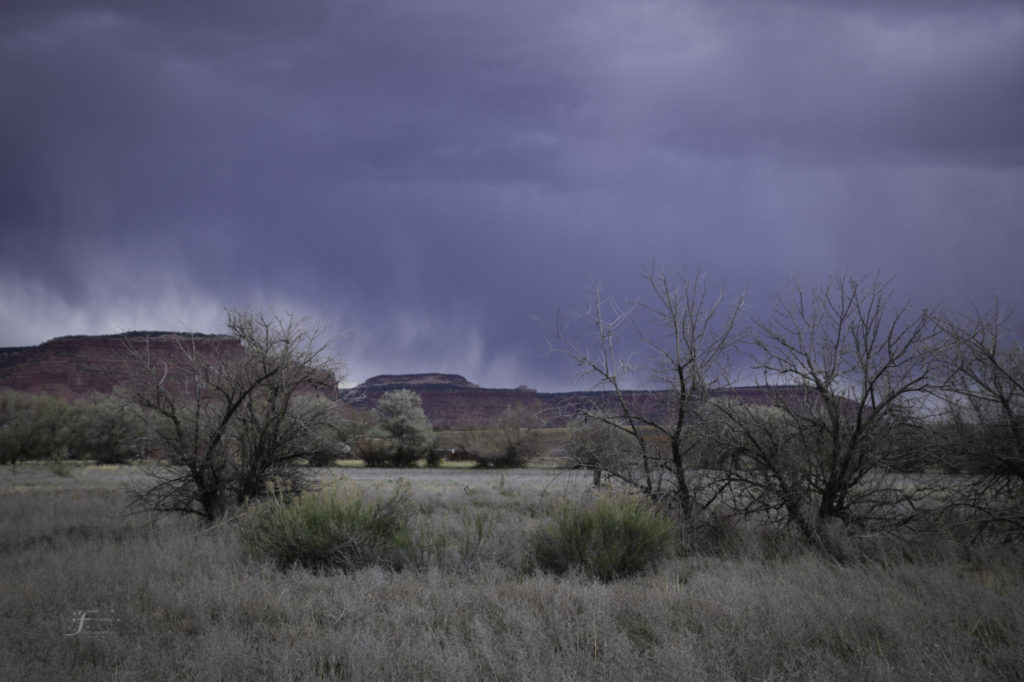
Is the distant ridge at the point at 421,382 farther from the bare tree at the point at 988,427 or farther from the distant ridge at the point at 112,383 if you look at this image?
the bare tree at the point at 988,427

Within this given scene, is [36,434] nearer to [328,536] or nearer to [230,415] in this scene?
[230,415]

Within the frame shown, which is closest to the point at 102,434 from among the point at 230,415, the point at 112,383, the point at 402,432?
the point at 402,432

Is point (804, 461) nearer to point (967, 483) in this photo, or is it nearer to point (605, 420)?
point (967, 483)

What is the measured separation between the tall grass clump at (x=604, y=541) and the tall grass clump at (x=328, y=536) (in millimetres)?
1956

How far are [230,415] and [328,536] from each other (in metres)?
4.49

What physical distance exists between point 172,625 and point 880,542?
8269 mm

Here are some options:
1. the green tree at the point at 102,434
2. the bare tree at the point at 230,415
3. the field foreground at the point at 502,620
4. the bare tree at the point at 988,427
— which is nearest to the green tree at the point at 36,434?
the green tree at the point at 102,434

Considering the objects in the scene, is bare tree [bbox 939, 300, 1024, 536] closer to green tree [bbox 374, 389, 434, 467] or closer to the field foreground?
the field foreground

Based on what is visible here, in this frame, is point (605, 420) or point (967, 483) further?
point (605, 420)

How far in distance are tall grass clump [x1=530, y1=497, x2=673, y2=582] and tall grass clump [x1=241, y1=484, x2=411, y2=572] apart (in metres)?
1.96

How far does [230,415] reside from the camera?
37.6ft

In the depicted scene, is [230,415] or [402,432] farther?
[402,432]


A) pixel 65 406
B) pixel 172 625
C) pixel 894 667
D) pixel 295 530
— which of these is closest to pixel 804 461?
pixel 894 667

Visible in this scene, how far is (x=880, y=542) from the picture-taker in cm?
830
